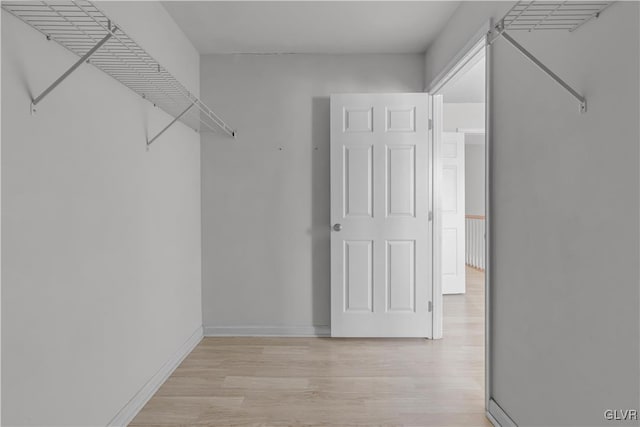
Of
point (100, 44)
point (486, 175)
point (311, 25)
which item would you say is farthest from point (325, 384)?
point (311, 25)

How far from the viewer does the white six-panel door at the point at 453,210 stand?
17.3 ft

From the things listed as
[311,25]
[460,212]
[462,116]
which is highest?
[311,25]

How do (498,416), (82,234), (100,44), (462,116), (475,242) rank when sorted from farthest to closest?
(475,242), (462,116), (498,416), (82,234), (100,44)

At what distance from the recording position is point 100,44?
139cm

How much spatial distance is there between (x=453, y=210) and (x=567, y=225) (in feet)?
13.1

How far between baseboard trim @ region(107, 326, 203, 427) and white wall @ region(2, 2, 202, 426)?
0.05 m

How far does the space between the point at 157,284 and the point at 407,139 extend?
2.23m

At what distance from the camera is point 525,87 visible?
1.83m

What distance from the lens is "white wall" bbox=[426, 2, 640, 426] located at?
4.09ft

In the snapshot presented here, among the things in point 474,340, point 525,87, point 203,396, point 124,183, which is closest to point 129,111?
point 124,183

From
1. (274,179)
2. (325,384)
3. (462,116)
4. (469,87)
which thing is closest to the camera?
(325,384)

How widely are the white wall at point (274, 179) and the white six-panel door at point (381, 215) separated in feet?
0.62

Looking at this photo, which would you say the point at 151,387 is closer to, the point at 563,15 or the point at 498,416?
the point at 498,416

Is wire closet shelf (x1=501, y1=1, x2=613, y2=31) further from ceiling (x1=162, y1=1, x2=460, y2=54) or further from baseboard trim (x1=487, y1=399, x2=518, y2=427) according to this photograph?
baseboard trim (x1=487, y1=399, x2=518, y2=427)
